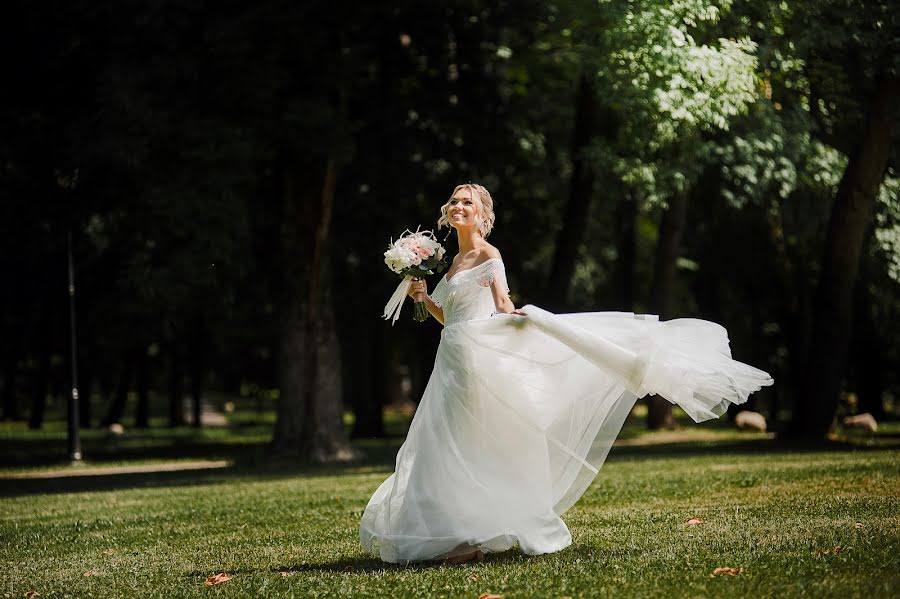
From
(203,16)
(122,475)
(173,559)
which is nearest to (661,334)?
(173,559)

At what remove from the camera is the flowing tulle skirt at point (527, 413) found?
8156 millimetres

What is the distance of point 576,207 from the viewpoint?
88.0 feet

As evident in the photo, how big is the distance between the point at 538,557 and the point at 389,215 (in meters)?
18.3

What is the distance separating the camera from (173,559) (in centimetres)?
953

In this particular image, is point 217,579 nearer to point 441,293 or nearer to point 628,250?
point 441,293

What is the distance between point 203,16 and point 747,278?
66.7 ft

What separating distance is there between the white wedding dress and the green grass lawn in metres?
0.28

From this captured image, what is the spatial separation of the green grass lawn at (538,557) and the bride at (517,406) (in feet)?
0.95

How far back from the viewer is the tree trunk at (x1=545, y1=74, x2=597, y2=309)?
2627cm

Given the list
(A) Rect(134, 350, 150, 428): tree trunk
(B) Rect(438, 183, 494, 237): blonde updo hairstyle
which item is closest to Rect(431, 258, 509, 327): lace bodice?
(B) Rect(438, 183, 494, 237): blonde updo hairstyle

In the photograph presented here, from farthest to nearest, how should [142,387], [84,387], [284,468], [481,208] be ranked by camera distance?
[84,387], [142,387], [284,468], [481,208]

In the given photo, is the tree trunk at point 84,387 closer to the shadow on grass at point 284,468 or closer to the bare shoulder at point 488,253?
the shadow on grass at point 284,468

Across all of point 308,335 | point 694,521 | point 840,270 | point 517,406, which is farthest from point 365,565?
point 840,270

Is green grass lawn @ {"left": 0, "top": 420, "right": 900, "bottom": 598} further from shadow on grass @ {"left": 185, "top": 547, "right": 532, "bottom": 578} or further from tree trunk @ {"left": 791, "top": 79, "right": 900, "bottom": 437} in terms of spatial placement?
tree trunk @ {"left": 791, "top": 79, "right": 900, "bottom": 437}
